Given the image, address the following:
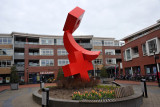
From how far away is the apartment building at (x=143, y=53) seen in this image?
74.4 feet

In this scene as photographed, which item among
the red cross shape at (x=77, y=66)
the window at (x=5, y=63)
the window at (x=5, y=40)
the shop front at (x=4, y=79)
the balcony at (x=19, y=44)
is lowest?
the shop front at (x=4, y=79)

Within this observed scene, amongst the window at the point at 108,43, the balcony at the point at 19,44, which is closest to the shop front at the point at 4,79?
the balcony at the point at 19,44

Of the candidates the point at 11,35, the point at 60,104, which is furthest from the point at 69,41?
the point at 11,35

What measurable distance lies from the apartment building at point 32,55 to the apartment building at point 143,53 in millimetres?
8231

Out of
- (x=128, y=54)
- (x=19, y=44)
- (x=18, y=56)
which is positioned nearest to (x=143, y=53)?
(x=128, y=54)

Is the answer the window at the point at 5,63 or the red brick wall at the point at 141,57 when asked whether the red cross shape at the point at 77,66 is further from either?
the window at the point at 5,63

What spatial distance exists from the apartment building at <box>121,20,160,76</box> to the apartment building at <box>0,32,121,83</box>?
8.23 m

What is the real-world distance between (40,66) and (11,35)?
35.2 feet

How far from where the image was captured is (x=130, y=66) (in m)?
30.8

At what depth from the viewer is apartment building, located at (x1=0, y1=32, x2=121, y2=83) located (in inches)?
1368

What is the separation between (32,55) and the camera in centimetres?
3662

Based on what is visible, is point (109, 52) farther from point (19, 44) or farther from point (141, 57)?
point (19, 44)

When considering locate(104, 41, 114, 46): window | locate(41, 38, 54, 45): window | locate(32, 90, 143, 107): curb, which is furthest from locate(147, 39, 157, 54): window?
locate(41, 38, 54, 45): window

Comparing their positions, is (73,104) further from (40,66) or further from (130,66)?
(40,66)
